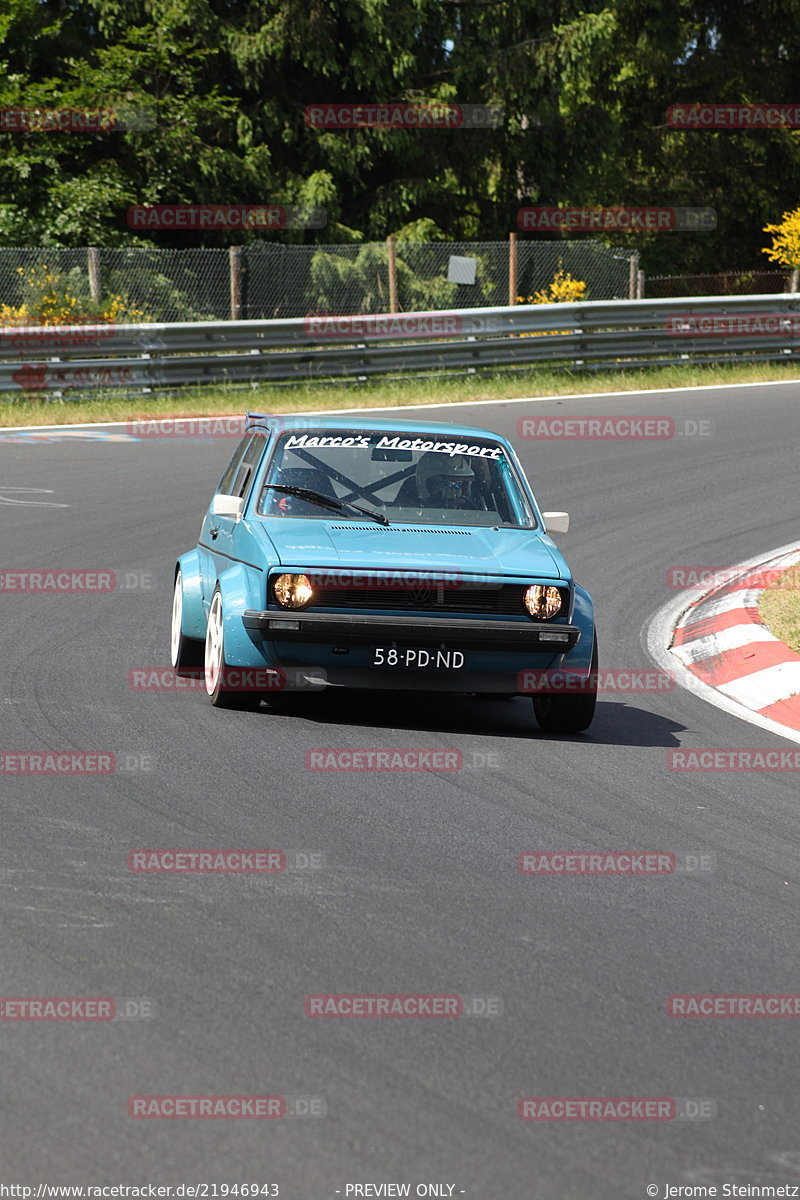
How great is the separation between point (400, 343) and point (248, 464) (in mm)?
13387

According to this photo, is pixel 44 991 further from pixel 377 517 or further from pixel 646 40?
pixel 646 40

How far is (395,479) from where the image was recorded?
870cm

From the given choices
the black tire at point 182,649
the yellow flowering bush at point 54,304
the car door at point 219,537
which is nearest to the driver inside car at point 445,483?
the car door at point 219,537

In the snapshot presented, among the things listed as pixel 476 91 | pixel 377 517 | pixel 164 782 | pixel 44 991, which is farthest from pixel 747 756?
pixel 476 91

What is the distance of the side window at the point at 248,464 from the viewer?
8969 millimetres

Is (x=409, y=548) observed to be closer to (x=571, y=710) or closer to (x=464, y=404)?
(x=571, y=710)

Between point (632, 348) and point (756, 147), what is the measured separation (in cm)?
2125

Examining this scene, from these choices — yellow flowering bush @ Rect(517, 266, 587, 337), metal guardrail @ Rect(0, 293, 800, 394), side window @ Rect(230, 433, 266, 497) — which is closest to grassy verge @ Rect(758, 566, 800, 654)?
side window @ Rect(230, 433, 266, 497)

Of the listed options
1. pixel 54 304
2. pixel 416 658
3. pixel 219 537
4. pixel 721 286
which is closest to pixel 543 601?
pixel 416 658

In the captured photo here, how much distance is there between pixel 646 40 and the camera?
42312 mm

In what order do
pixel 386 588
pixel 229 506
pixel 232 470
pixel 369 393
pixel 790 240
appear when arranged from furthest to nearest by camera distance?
1. pixel 790 240
2. pixel 369 393
3. pixel 232 470
4. pixel 229 506
5. pixel 386 588

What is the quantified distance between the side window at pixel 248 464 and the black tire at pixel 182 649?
61 cm

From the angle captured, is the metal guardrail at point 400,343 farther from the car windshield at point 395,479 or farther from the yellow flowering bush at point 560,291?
the car windshield at point 395,479

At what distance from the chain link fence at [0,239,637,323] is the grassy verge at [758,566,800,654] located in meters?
12.7
